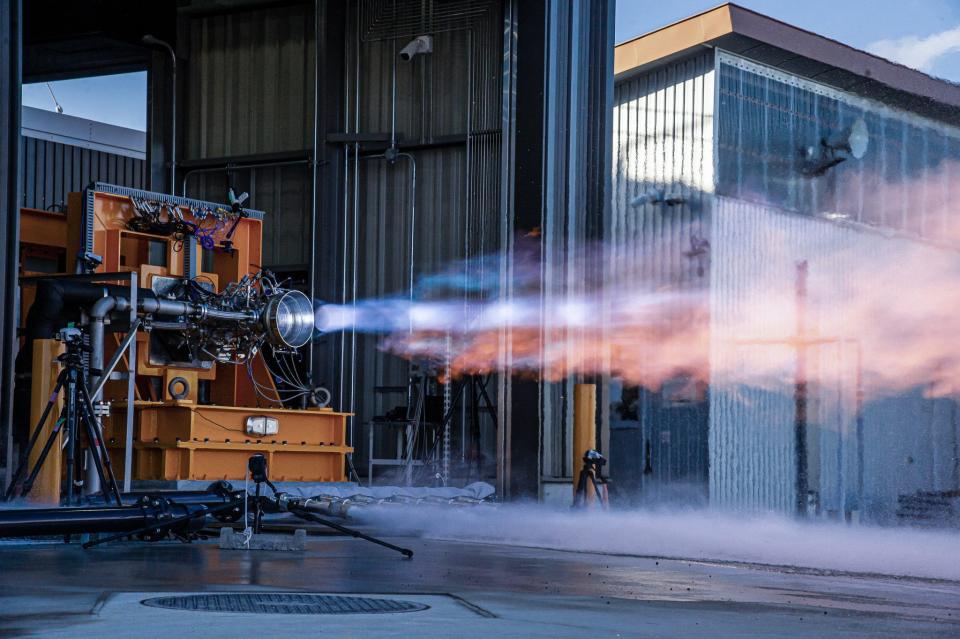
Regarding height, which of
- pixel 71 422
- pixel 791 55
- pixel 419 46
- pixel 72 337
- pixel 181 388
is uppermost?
pixel 791 55

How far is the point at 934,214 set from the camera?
3064cm

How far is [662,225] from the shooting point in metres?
28.5

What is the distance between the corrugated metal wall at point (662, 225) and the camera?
2739cm

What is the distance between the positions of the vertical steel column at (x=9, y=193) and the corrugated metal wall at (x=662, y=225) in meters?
16.1

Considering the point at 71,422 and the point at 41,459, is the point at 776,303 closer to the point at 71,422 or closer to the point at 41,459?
the point at 71,422

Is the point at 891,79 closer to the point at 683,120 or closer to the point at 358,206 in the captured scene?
the point at 683,120

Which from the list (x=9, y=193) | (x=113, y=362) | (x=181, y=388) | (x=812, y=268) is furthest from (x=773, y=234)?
(x=9, y=193)

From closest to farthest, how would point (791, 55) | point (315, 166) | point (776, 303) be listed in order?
point (315, 166) → point (791, 55) → point (776, 303)

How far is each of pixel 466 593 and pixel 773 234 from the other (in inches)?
881

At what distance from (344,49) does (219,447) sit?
8.51 meters

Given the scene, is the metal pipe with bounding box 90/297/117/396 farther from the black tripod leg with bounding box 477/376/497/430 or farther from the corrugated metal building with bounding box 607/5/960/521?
the corrugated metal building with bounding box 607/5/960/521

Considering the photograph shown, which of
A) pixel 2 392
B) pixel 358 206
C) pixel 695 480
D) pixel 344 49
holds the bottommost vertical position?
pixel 695 480

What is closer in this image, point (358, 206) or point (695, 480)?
point (358, 206)

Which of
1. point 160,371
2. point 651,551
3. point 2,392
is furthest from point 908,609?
point 160,371
